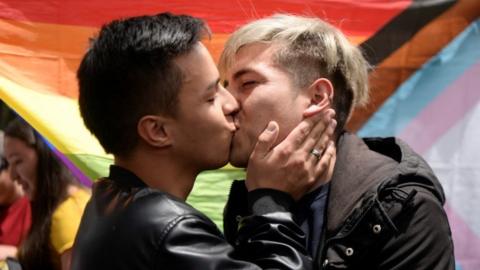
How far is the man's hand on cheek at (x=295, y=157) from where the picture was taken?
2.17 m

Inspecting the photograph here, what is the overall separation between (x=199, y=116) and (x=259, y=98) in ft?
1.16

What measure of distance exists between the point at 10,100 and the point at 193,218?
3.92 ft

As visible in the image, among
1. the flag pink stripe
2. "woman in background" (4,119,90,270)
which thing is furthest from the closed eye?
"woman in background" (4,119,90,270)

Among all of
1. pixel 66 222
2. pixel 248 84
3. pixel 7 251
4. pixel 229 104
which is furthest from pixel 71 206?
pixel 229 104

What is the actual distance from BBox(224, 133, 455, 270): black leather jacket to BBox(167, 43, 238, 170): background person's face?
370mm

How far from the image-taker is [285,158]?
7.20 ft

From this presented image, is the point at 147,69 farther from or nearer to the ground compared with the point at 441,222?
farther from the ground

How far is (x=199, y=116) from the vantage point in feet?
6.68

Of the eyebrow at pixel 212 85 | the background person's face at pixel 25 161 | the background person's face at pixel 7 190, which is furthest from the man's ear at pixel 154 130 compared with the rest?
the background person's face at pixel 7 190

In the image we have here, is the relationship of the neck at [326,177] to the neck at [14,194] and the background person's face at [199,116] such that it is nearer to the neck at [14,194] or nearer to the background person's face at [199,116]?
the background person's face at [199,116]

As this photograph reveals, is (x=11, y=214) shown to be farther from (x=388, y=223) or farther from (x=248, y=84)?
(x=388, y=223)

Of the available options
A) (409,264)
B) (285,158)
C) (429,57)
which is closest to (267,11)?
(429,57)

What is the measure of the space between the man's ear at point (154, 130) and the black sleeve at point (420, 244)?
0.62 metres

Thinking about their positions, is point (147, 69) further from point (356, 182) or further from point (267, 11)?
point (267, 11)
